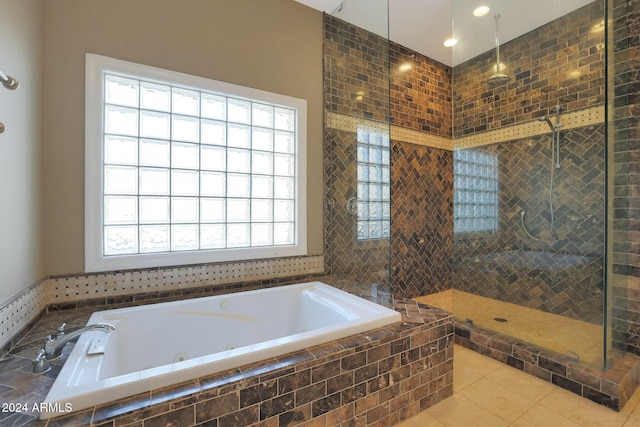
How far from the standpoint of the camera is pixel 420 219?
3.62 metres

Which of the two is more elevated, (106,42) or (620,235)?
(106,42)

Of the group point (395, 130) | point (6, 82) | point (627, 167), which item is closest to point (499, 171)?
point (627, 167)

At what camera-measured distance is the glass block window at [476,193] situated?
326 cm

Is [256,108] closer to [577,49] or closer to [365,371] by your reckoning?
[365,371]

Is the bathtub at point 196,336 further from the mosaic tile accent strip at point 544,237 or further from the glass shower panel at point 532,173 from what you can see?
the mosaic tile accent strip at point 544,237

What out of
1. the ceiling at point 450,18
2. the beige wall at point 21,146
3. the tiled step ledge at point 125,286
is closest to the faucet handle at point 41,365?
the tiled step ledge at point 125,286

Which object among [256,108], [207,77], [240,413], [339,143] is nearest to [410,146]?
[339,143]

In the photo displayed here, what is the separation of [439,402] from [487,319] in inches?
47.1

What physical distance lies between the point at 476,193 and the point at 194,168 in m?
2.93

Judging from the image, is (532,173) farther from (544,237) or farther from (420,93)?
(420,93)

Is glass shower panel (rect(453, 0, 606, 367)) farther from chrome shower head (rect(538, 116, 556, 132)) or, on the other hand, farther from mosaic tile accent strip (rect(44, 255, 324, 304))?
mosaic tile accent strip (rect(44, 255, 324, 304))

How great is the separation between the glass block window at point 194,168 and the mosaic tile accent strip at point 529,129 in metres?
2.10

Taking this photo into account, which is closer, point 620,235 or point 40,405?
point 40,405

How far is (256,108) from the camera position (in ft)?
8.18
